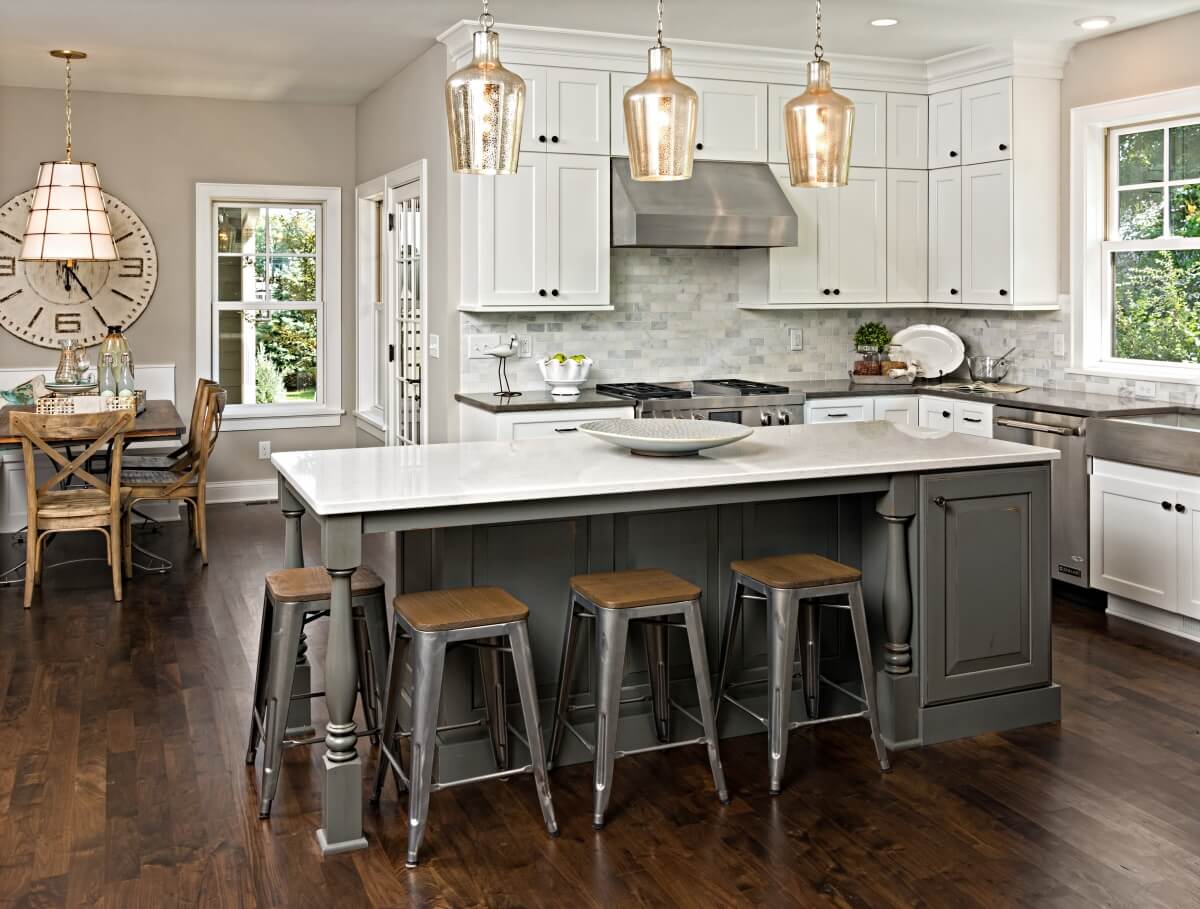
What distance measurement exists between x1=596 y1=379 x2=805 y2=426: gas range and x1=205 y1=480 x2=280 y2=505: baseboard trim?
2938 mm

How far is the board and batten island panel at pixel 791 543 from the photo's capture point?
3.35 m

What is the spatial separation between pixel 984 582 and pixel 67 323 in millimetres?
6060

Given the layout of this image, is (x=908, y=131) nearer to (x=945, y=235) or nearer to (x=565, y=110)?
(x=945, y=235)

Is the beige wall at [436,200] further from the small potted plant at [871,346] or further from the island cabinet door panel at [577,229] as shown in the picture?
the small potted plant at [871,346]

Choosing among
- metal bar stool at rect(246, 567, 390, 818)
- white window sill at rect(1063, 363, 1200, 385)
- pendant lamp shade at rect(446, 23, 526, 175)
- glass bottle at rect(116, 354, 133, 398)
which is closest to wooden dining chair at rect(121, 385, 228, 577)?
glass bottle at rect(116, 354, 133, 398)

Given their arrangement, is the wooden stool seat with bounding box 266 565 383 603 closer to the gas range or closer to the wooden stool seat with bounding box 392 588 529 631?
the wooden stool seat with bounding box 392 588 529 631

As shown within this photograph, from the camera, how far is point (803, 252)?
6457 millimetres

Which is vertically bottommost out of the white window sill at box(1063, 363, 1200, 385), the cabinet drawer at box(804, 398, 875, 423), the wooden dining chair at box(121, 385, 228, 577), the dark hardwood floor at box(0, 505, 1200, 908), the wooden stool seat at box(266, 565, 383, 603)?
the dark hardwood floor at box(0, 505, 1200, 908)

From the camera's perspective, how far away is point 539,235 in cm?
585

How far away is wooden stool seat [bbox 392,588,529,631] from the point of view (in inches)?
116

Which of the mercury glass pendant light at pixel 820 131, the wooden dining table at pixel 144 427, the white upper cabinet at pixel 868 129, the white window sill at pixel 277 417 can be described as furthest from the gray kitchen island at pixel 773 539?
the white window sill at pixel 277 417

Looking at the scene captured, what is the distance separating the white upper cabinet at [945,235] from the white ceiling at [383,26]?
68cm

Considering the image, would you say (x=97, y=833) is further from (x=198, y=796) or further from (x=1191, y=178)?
(x=1191, y=178)

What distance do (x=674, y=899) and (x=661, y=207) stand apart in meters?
3.84
